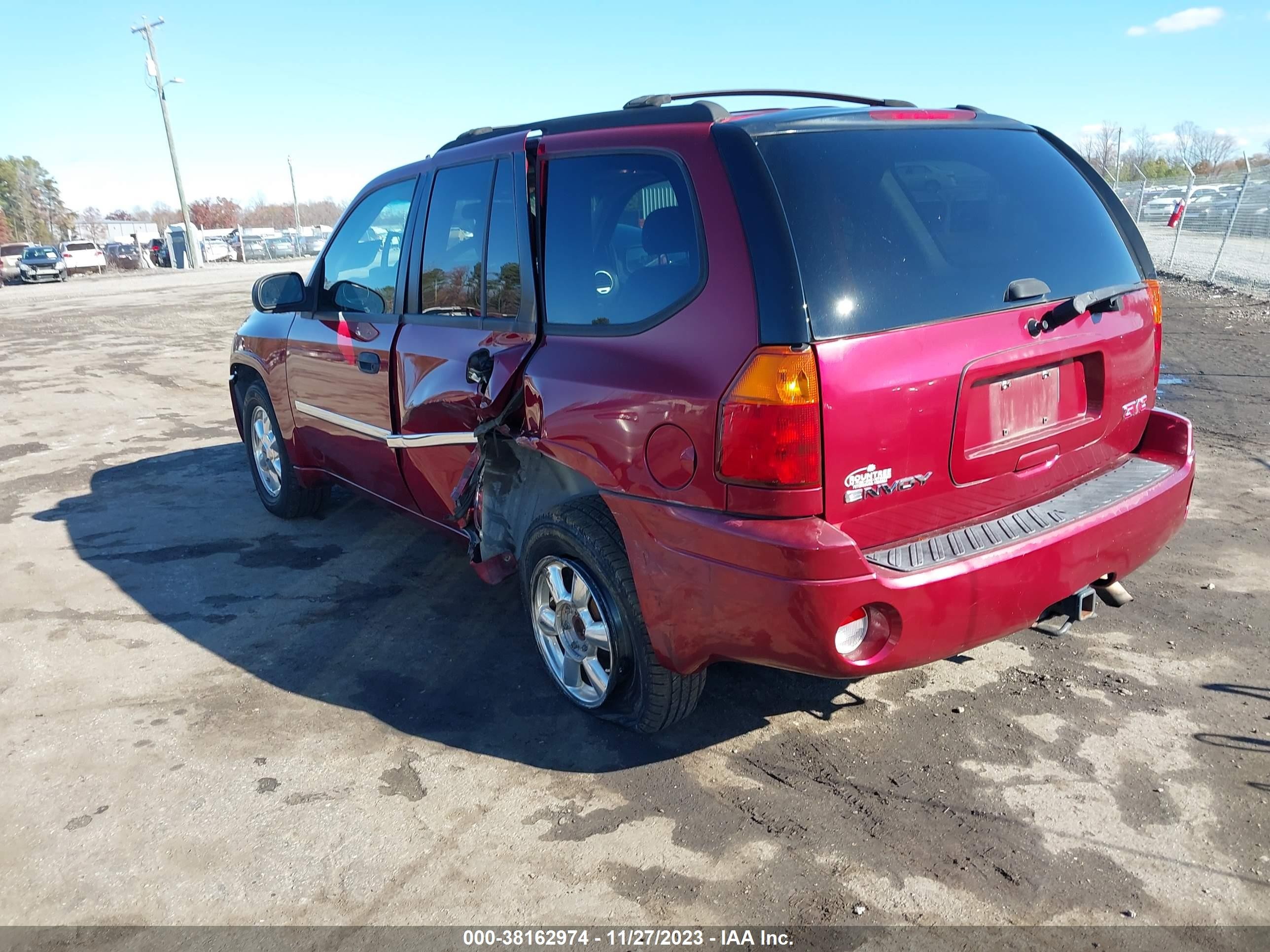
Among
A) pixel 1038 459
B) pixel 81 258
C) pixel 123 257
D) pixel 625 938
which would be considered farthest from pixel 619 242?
pixel 123 257

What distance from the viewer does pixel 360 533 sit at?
5.54 meters

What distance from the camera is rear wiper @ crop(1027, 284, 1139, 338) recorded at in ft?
9.24

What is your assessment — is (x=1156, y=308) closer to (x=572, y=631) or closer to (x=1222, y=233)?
(x=572, y=631)

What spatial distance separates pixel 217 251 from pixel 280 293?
56.7 metres

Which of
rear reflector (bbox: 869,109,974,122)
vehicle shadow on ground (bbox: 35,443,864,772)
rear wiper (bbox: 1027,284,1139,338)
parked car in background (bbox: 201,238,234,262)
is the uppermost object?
parked car in background (bbox: 201,238,234,262)

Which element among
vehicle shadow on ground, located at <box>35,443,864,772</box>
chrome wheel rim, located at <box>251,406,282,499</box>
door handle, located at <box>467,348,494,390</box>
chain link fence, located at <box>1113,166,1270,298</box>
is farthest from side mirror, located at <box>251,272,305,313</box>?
chain link fence, located at <box>1113,166,1270,298</box>

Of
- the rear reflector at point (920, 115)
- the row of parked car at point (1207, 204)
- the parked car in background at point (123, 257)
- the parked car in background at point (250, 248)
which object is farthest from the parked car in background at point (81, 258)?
the rear reflector at point (920, 115)

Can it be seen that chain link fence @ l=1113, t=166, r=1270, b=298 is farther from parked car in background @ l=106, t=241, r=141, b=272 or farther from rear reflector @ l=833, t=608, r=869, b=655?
parked car in background @ l=106, t=241, r=141, b=272

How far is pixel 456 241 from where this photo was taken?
12.7 feet

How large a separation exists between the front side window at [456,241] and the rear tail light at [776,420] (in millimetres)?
1536

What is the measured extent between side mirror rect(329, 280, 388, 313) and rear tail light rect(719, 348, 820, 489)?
93.3 inches

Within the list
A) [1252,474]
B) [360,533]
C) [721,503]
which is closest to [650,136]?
[721,503]

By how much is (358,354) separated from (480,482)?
117 centimetres

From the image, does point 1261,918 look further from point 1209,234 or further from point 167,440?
point 1209,234
